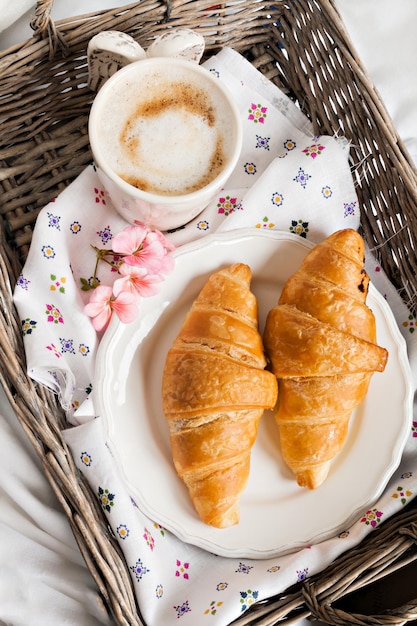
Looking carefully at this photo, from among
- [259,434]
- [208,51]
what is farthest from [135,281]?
[208,51]

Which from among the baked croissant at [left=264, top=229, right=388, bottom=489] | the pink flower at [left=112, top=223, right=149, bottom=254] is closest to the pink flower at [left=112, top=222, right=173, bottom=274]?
the pink flower at [left=112, top=223, right=149, bottom=254]

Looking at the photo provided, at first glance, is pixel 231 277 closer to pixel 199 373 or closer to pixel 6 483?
pixel 199 373

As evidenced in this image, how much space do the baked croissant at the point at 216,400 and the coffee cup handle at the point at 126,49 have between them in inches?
14.8

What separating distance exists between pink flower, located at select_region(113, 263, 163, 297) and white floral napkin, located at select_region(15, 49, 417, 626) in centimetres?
8

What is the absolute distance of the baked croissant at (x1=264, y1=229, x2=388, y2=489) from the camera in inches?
44.1

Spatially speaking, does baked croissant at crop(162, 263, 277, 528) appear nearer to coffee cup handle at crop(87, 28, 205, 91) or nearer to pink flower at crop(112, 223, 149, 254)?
pink flower at crop(112, 223, 149, 254)

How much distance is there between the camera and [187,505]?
1126mm

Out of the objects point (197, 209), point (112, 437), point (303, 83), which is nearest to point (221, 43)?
point (303, 83)

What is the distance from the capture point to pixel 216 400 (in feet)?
3.55

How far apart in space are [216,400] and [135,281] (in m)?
0.24

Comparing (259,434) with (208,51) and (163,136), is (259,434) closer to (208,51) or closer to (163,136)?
(163,136)

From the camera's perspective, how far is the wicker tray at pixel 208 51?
103cm

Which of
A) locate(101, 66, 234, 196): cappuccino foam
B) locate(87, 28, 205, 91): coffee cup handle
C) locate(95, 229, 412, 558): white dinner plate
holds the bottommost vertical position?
locate(95, 229, 412, 558): white dinner plate

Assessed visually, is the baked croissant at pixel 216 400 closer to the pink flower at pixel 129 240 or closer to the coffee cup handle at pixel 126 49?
the pink flower at pixel 129 240
